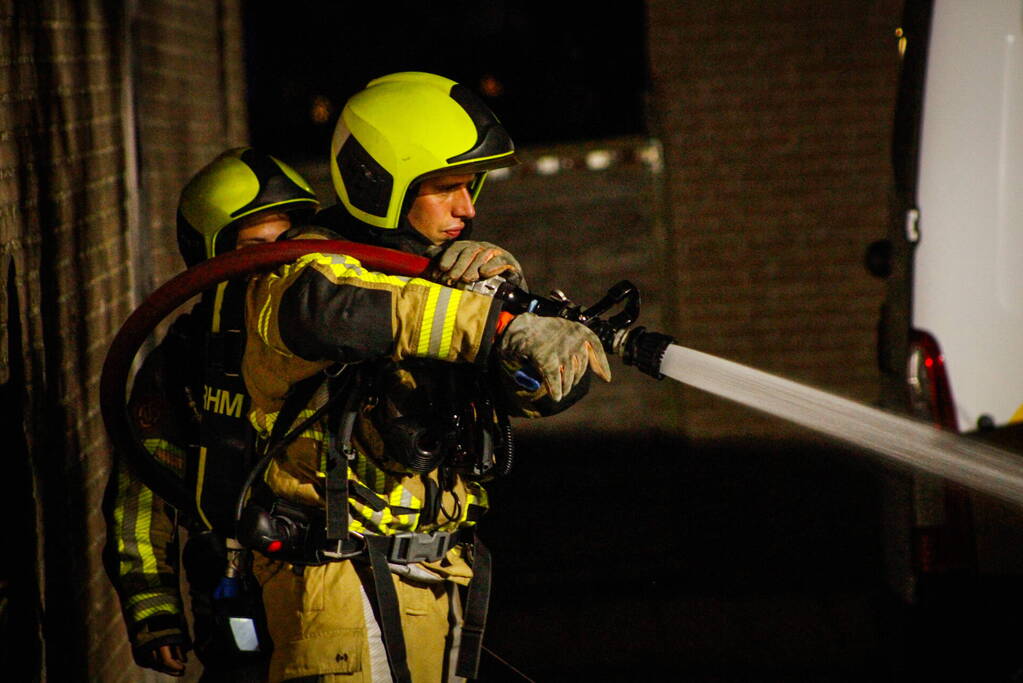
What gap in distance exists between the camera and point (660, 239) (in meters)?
8.39

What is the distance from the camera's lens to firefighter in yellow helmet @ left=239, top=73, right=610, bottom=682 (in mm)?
2973

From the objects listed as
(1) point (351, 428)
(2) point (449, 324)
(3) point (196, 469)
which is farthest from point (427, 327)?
(3) point (196, 469)

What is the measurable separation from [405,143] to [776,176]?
214 inches

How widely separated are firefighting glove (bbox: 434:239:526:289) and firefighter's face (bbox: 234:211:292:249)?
1130 millimetres

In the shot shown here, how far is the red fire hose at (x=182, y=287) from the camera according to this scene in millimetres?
2914

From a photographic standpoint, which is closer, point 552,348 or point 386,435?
point 552,348

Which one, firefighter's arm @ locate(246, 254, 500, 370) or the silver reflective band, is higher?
firefighter's arm @ locate(246, 254, 500, 370)

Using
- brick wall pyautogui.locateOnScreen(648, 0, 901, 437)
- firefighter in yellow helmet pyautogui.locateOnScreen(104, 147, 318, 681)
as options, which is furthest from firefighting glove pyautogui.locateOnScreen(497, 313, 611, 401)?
brick wall pyautogui.locateOnScreen(648, 0, 901, 437)

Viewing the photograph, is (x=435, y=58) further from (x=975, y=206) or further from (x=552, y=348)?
(x=552, y=348)

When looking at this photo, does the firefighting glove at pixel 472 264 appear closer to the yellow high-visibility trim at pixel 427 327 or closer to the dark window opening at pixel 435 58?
the yellow high-visibility trim at pixel 427 327

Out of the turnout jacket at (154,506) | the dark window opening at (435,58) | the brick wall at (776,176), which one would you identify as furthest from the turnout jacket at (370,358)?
the dark window opening at (435,58)

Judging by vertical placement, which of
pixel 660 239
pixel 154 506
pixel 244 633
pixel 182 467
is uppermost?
pixel 182 467

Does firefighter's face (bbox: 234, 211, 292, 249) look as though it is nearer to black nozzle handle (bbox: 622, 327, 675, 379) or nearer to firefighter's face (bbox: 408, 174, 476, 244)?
firefighter's face (bbox: 408, 174, 476, 244)

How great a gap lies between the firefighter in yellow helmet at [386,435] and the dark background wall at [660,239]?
5.82 ft
